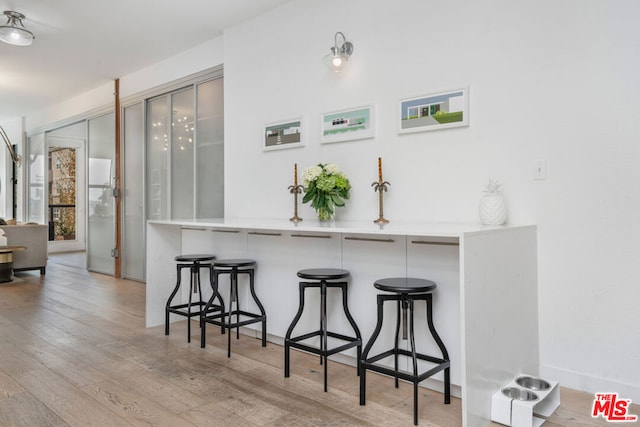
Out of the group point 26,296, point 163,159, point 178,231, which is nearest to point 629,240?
point 178,231

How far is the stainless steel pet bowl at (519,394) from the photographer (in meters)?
2.02

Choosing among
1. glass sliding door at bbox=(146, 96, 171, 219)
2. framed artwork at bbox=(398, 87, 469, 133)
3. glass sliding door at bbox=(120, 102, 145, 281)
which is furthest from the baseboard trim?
glass sliding door at bbox=(120, 102, 145, 281)

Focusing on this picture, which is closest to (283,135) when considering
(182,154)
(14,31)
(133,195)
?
(182,154)

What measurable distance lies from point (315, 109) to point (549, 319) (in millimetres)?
2211

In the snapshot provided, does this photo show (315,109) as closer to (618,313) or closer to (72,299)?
(618,313)

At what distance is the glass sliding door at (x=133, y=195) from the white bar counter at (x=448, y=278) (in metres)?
2.40

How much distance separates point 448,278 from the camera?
2303 millimetres

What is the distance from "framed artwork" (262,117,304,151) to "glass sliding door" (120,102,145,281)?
101 inches

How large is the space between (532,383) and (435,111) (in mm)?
1649

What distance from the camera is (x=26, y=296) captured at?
15.8ft

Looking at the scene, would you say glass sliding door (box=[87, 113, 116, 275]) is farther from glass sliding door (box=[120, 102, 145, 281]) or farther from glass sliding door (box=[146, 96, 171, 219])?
glass sliding door (box=[146, 96, 171, 219])

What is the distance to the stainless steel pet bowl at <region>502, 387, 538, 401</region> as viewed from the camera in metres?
2.02

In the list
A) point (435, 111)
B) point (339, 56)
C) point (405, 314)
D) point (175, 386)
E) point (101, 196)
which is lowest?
point (175, 386)

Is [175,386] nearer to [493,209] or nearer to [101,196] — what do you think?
[493,209]
